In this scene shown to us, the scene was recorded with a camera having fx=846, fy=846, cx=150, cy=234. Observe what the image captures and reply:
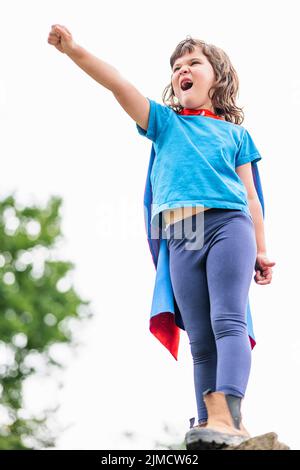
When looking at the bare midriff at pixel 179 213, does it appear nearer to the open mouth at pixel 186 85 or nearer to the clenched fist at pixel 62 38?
the open mouth at pixel 186 85

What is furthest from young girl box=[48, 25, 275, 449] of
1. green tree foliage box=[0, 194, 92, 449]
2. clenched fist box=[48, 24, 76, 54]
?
green tree foliage box=[0, 194, 92, 449]

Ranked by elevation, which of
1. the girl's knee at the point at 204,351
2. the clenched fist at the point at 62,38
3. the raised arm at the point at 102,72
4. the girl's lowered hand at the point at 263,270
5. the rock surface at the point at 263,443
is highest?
the clenched fist at the point at 62,38

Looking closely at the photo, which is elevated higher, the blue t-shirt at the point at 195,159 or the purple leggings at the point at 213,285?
the blue t-shirt at the point at 195,159

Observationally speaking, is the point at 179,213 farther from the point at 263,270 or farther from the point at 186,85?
the point at 186,85

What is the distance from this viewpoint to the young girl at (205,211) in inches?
122

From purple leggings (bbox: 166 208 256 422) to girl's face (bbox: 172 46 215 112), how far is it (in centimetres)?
56

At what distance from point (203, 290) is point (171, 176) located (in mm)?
475

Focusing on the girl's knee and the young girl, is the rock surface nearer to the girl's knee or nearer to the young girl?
the young girl

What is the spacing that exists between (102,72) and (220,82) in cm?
63

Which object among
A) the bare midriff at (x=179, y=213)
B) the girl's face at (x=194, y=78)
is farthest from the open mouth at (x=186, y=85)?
the bare midriff at (x=179, y=213)

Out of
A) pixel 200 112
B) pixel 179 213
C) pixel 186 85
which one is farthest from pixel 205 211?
pixel 186 85

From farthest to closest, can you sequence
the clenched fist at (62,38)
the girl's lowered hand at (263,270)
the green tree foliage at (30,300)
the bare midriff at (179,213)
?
the green tree foliage at (30,300)
the girl's lowered hand at (263,270)
the bare midriff at (179,213)
the clenched fist at (62,38)

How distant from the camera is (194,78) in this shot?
142 inches

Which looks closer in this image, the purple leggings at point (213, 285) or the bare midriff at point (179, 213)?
the purple leggings at point (213, 285)
